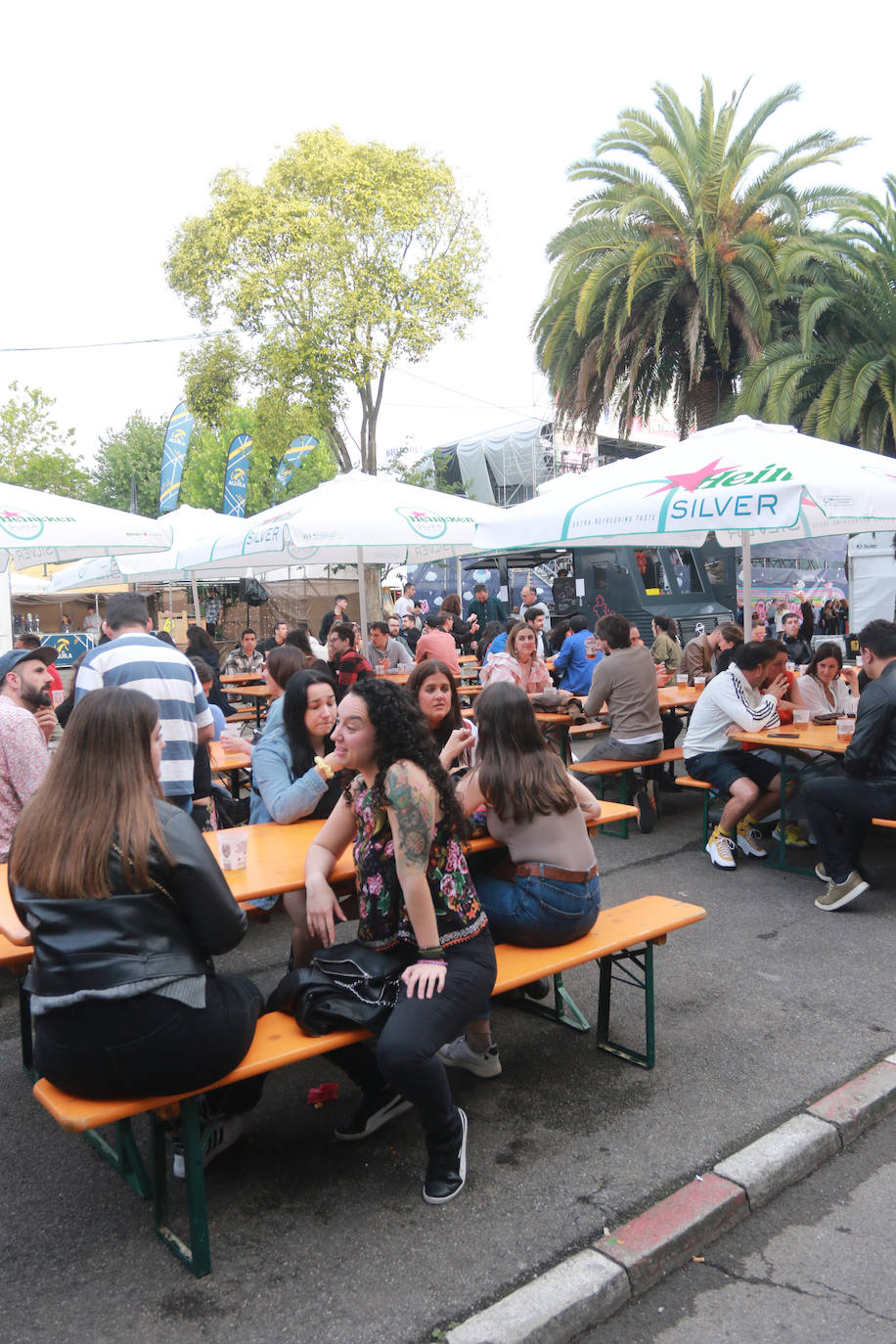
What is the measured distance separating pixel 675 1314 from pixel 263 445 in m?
23.1

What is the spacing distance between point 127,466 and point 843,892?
2173 inches

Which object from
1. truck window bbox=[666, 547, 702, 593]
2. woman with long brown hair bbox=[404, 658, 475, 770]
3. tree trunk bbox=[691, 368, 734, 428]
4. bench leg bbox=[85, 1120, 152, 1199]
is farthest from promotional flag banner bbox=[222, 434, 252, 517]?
→ bench leg bbox=[85, 1120, 152, 1199]

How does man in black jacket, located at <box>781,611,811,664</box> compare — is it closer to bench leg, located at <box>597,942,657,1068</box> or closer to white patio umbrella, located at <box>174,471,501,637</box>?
white patio umbrella, located at <box>174,471,501,637</box>

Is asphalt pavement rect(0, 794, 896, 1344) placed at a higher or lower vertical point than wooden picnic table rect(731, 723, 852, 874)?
lower

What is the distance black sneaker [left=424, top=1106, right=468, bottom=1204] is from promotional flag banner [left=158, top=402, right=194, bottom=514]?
1925 cm

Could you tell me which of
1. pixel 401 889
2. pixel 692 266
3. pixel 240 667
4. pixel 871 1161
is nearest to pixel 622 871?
pixel 871 1161

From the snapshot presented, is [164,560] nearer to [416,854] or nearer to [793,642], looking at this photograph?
[793,642]

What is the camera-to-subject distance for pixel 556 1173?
9.92 feet

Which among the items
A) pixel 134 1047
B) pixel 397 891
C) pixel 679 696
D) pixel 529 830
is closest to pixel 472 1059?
pixel 529 830

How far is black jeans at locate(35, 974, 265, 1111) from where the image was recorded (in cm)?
238

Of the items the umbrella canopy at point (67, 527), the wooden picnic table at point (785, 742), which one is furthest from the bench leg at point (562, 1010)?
the umbrella canopy at point (67, 527)

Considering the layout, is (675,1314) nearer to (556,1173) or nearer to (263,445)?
(556,1173)

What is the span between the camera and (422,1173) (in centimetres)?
305

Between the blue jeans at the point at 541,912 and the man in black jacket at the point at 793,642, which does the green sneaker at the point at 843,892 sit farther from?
the man in black jacket at the point at 793,642
